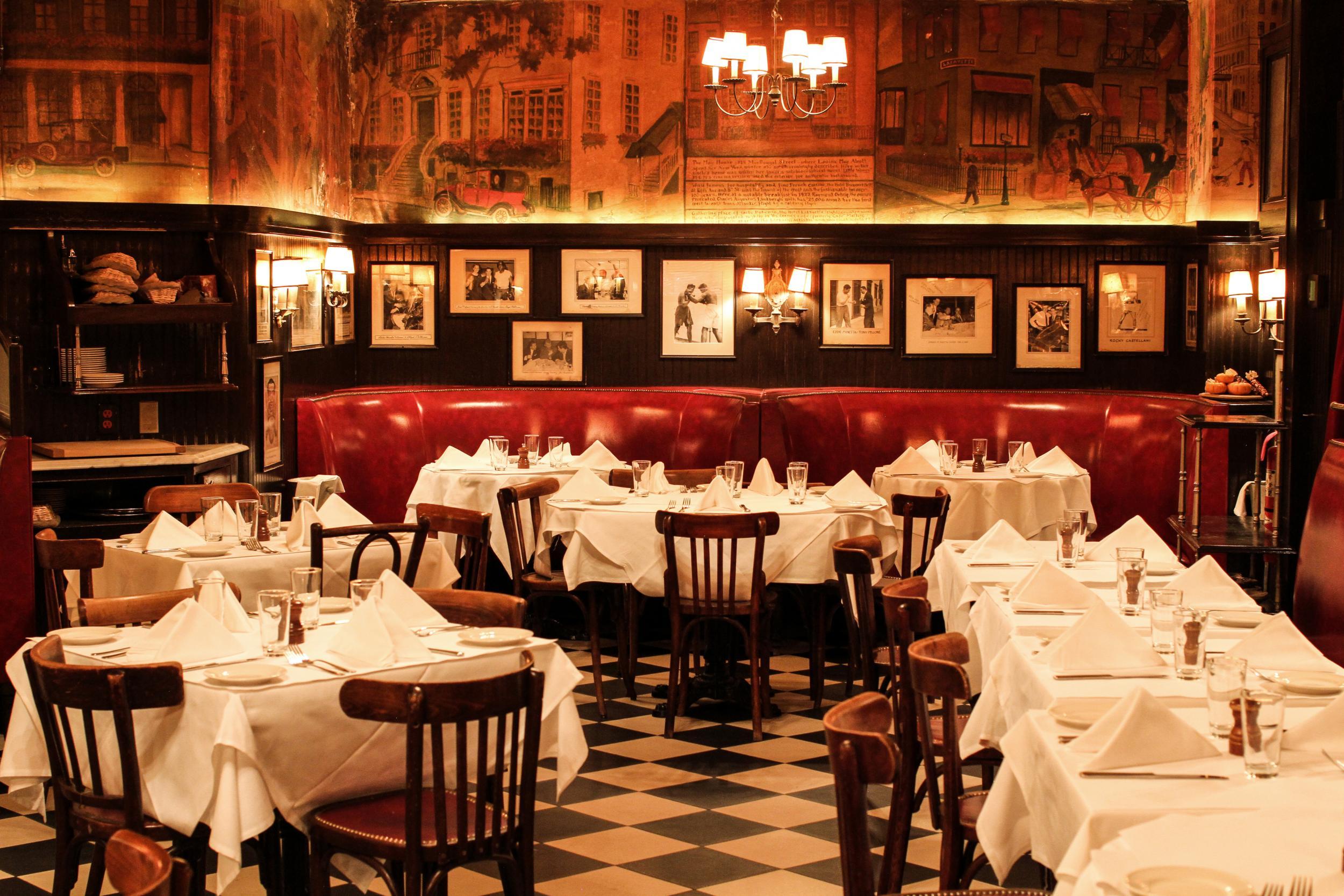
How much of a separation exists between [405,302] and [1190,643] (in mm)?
7740

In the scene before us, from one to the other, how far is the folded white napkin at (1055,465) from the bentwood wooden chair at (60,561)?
4.98m

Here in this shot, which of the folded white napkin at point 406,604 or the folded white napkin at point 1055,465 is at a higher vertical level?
the folded white napkin at point 1055,465

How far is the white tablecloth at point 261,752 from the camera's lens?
10.7 ft

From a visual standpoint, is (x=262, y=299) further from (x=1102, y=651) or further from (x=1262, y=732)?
(x=1262, y=732)

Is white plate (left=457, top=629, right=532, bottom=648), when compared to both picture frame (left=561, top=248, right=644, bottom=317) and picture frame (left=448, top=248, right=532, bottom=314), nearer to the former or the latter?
picture frame (left=561, top=248, right=644, bottom=317)

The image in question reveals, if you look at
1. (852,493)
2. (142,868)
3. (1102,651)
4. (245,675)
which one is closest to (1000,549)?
(852,493)

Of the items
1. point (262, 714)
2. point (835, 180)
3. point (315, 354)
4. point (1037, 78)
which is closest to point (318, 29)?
point (315, 354)

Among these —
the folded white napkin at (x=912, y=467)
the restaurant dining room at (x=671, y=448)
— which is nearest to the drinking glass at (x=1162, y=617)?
the restaurant dining room at (x=671, y=448)

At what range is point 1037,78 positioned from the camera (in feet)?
32.5

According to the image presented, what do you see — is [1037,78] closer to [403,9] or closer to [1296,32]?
[1296,32]

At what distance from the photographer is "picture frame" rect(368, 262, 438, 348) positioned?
33.3 feet

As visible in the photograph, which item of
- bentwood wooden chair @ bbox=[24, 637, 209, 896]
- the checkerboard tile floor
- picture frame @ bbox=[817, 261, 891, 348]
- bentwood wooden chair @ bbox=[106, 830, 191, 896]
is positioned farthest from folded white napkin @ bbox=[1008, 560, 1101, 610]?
picture frame @ bbox=[817, 261, 891, 348]

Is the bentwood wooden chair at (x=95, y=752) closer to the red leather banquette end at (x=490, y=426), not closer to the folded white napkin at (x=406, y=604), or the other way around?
the folded white napkin at (x=406, y=604)

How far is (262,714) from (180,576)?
216 cm
